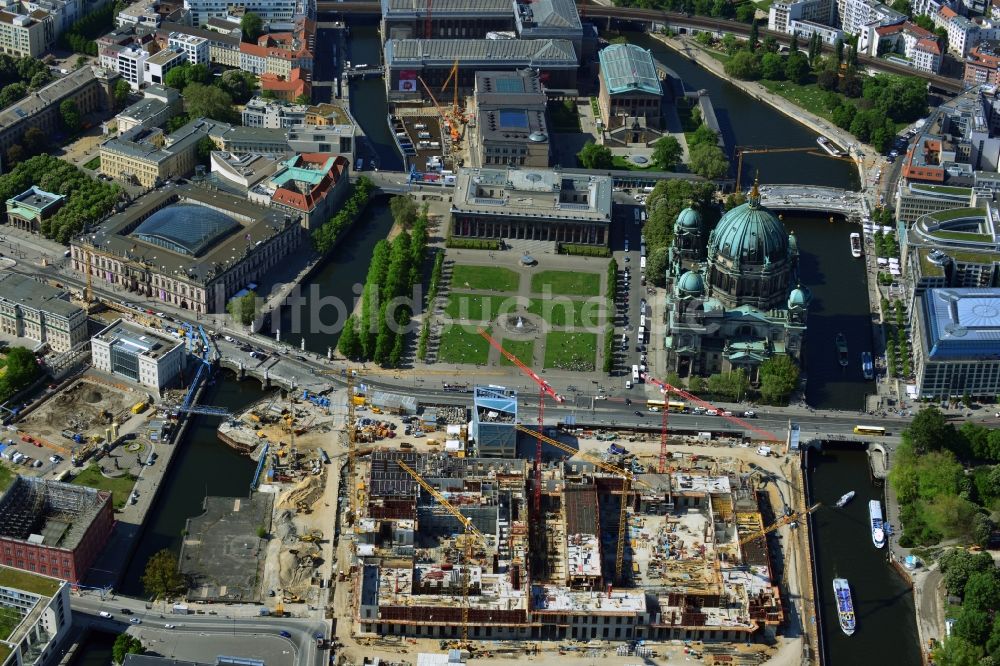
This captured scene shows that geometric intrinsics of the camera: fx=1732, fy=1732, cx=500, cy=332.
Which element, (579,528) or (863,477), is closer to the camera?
(579,528)

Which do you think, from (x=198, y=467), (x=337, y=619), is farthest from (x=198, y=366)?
(x=337, y=619)

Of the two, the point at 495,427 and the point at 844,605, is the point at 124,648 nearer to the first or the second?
the point at 495,427

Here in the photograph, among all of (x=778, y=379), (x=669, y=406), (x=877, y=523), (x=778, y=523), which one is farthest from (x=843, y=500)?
(x=669, y=406)

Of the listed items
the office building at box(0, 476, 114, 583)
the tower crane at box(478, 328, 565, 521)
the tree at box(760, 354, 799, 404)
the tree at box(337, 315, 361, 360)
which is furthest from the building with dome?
the office building at box(0, 476, 114, 583)

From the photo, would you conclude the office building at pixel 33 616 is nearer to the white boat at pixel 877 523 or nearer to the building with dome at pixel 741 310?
the building with dome at pixel 741 310

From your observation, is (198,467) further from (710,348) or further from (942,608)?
(942,608)

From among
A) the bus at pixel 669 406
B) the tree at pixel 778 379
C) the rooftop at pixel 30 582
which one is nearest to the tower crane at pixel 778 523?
the tree at pixel 778 379
